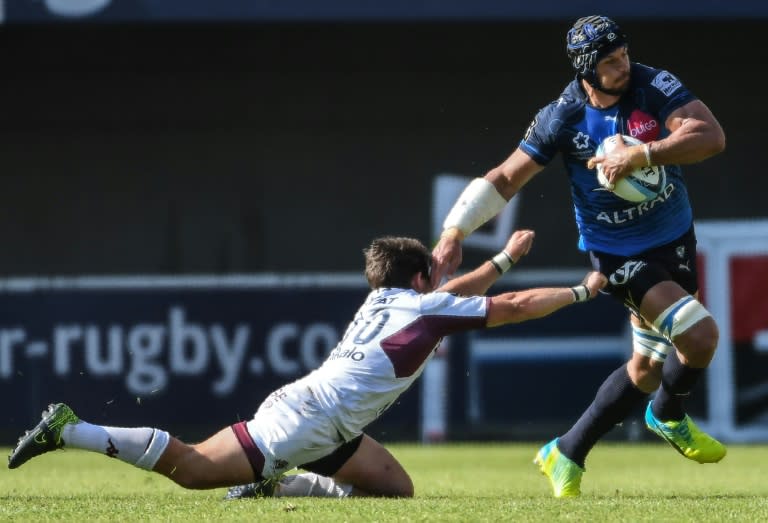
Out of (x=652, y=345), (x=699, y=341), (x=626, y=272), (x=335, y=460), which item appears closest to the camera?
(x=335, y=460)

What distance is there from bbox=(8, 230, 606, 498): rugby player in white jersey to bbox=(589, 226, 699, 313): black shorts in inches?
27.5

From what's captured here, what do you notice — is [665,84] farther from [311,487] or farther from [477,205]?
[311,487]

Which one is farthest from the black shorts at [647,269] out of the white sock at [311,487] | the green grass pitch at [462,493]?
the white sock at [311,487]

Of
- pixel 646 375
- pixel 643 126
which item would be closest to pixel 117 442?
pixel 646 375

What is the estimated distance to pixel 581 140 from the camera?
731 centimetres

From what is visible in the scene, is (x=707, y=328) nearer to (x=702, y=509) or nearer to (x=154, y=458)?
(x=702, y=509)

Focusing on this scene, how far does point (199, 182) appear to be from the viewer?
15.5 m

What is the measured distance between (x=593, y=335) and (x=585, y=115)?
5946mm

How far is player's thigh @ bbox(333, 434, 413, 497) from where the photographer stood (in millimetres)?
7082

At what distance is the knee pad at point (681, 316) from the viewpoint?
711 centimetres

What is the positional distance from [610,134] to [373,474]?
196cm

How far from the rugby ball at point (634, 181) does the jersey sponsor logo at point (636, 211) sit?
0.15m

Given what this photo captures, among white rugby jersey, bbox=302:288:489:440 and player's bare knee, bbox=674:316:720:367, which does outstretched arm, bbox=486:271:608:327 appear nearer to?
white rugby jersey, bbox=302:288:489:440

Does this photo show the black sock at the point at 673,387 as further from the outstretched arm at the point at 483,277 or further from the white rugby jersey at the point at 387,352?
the white rugby jersey at the point at 387,352
